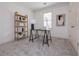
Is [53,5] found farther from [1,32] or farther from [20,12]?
[1,32]

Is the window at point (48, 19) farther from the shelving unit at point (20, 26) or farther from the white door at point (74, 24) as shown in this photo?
the white door at point (74, 24)

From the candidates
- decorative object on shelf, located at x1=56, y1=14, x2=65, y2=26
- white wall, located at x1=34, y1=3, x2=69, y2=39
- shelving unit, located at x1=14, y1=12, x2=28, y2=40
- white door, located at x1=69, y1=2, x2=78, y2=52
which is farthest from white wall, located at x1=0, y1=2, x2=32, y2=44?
white door, located at x1=69, y1=2, x2=78, y2=52

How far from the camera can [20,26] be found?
173 inches

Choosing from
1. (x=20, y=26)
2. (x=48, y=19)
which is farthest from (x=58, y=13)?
(x=20, y=26)

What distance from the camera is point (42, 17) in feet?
14.2

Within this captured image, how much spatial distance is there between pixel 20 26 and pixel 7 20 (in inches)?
34.9

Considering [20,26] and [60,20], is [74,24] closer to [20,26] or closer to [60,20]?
[60,20]

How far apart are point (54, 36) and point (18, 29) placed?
1830 mm

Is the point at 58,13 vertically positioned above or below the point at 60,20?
above

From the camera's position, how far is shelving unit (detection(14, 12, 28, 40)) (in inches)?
162

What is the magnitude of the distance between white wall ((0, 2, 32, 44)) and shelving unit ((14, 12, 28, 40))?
0.70 feet

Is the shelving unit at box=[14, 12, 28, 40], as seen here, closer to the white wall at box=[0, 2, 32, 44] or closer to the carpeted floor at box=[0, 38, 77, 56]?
the white wall at box=[0, 2, 32, 44]

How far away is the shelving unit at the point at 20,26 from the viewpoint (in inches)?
162

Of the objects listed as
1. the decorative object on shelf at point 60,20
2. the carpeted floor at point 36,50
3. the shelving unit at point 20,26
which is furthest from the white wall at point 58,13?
the carpeted floor at point 36,50
